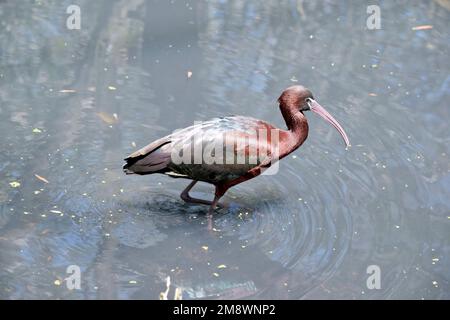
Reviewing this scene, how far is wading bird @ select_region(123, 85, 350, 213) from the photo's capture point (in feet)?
22.1

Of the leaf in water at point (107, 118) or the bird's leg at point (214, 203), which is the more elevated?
the leaf in water at point (107, 118)

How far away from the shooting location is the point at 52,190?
707 centimetres

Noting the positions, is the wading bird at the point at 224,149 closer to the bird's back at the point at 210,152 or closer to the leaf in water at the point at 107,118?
the bird's back at the point at 210,152

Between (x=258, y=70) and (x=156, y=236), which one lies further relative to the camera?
(x=258, y=70)

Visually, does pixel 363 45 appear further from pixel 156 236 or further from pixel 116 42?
pixel 156 236

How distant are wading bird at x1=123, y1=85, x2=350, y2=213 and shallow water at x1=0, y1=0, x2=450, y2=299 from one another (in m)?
0.39

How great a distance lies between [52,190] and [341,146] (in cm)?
279

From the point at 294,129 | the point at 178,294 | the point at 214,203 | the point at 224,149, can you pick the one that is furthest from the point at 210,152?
the point at 178,294

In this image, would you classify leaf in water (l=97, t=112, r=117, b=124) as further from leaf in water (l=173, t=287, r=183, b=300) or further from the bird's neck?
leaf in water (l=173, t=287, r=183, b=300)

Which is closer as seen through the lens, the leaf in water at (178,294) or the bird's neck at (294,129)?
the leaf in water at (178,294)

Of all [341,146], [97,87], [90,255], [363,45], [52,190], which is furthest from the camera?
[363,45]

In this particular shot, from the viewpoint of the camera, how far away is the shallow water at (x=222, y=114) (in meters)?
6.39

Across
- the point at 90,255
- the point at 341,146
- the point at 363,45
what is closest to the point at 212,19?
the point at 363,45

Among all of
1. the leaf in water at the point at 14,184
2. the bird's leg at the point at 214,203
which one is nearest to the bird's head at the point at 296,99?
the bird's leg at the point at 214,203
